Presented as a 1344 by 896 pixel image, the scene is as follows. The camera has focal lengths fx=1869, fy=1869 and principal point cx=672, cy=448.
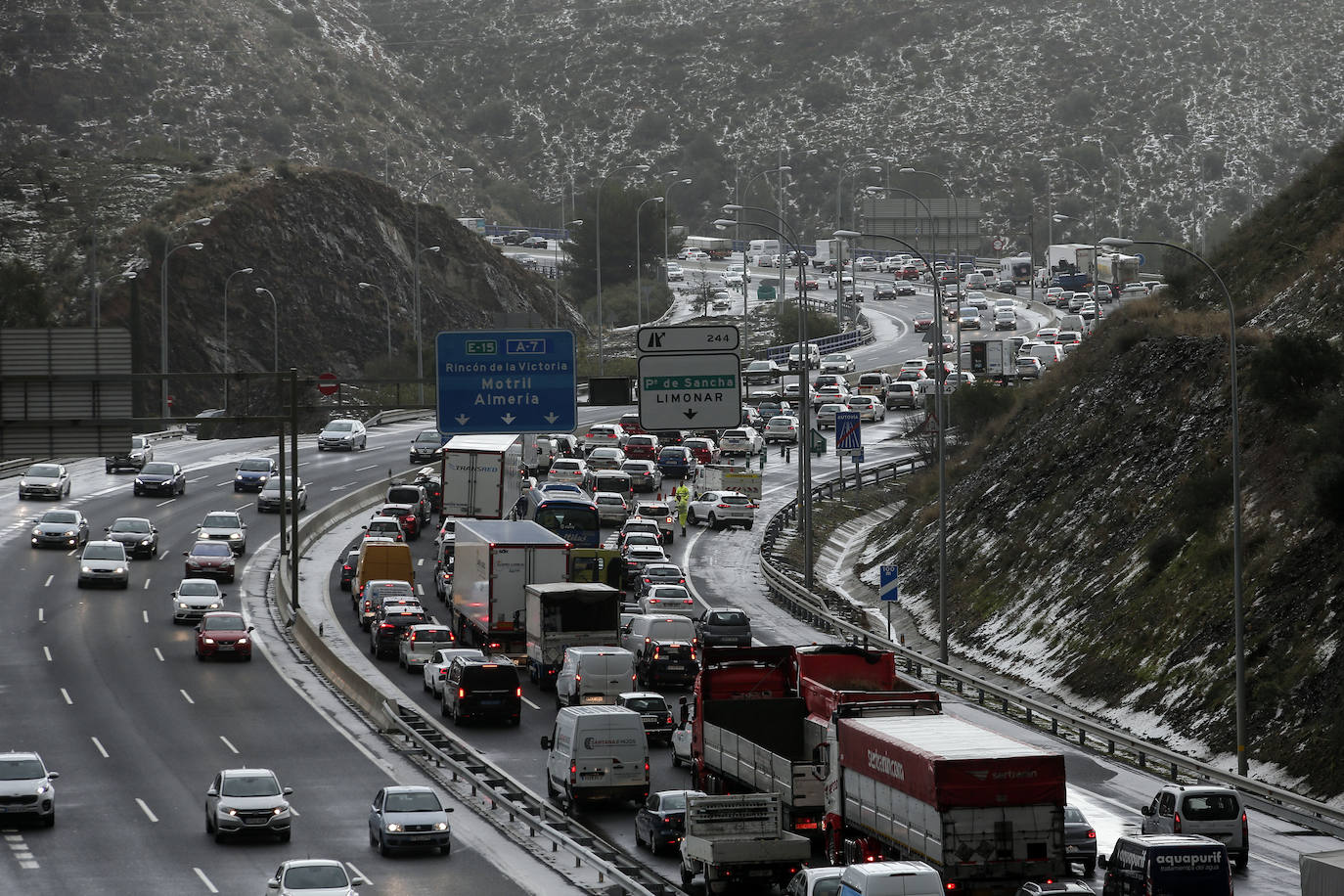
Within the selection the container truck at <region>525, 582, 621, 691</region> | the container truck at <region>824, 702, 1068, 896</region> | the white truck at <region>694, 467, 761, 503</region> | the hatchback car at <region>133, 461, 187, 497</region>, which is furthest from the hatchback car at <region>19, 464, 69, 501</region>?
the container truck at <region>824, 702, 1068, 896</region>

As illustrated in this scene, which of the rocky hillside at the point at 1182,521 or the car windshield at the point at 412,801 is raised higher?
the rocky hillside at the point at 1182,521

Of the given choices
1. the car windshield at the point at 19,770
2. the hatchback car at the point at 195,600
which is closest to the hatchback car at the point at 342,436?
the hatchback car at the point at 195,600

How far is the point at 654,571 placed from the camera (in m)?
56.2

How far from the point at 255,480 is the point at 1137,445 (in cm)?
3914

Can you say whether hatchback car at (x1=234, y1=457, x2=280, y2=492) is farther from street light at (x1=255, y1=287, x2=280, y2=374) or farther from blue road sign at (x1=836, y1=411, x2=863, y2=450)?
blue road sign at (x1=836, y1=411, x2=863, y2=450)

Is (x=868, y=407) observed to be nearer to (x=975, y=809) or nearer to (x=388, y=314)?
(x=388, y=314)

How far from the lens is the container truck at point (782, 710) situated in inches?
1161

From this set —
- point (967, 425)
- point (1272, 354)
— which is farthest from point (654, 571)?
point (967, 425)

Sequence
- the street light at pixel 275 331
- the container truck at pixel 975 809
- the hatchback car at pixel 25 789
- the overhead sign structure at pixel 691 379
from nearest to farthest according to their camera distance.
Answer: the container truck at pixel 975 809 < the hatchback car at pixel 25 789 < the overhead sign structure at pixel 691 379 < the street light at pixel 275 331

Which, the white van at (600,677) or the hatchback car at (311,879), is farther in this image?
the white van at (600,677)

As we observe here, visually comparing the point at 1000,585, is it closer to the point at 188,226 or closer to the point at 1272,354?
the point at 1272,354

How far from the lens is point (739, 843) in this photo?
26562 mm

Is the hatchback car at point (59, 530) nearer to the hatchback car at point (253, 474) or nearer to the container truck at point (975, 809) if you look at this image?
the hatchback car at point (253, 474)

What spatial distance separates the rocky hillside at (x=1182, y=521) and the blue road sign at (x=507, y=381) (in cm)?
1451
